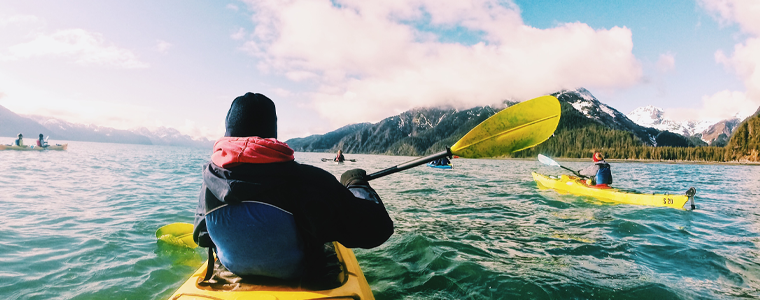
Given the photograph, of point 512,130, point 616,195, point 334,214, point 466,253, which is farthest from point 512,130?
point 616,195

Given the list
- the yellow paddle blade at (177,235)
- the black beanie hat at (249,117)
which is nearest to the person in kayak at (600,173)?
the yellow paddle blade at (177,235)

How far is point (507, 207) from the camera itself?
12945 mm

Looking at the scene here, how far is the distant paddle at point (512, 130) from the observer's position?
5.87 m

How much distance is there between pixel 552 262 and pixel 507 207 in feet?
21.9

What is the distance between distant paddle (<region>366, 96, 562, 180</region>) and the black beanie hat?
12.2ft

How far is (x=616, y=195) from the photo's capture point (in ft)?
46.0

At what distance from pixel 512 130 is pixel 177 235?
756 centimetres

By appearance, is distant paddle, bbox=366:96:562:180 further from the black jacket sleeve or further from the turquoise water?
the black jacket sleeve

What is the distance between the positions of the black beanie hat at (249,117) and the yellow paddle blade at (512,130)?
3.72m

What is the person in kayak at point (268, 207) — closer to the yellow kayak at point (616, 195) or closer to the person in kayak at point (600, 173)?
the yellow kayak at point (616, 195)

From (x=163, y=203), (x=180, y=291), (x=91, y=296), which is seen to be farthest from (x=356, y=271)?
(x=163, y=203)

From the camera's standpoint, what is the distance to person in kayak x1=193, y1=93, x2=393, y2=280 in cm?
233

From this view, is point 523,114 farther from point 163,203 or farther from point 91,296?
point 163,203

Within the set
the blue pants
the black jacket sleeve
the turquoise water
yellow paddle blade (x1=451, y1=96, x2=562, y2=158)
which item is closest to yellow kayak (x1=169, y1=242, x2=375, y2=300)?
the blue pants
